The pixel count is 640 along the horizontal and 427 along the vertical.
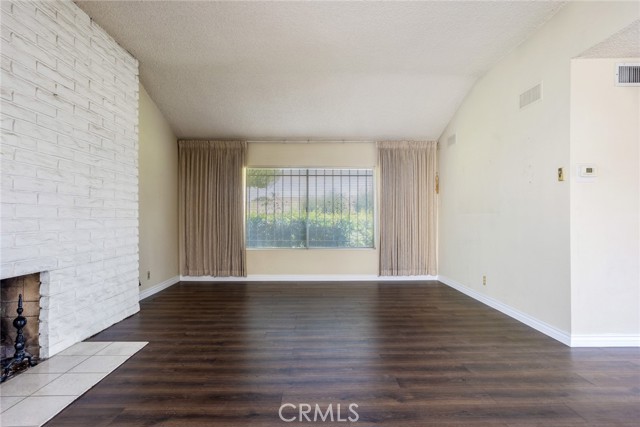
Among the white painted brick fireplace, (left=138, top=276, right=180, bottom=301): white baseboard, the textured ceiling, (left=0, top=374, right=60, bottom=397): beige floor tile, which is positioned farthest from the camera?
(left=138, top=276, right=180, bottom=301): white baseboard

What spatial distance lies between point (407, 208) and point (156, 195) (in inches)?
161

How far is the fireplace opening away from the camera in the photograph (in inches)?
94.3

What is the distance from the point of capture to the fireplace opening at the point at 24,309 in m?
2.39

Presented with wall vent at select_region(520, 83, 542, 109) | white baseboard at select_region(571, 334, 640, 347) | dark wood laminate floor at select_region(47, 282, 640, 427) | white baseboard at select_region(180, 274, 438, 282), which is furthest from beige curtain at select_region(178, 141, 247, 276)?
white baseboard at select_region(571, 334, 640, 347)

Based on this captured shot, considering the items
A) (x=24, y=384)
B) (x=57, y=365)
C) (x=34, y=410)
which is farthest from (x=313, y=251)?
(x=34, y=410)

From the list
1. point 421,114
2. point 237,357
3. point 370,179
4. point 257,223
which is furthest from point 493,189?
point 257,223

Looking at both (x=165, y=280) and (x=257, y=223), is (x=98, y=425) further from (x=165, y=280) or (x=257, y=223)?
(x=257, y=223)

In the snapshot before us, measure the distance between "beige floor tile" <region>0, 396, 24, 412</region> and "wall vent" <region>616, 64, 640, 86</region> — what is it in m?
4.90

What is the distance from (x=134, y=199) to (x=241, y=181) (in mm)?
2094

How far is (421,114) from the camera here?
493 centimetres

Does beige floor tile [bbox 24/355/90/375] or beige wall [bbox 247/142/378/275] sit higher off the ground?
beige wall [bbox 247/142/378/275]

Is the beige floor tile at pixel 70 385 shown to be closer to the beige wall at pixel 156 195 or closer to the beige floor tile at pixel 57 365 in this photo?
the beige floor tile at pixel 57 365
